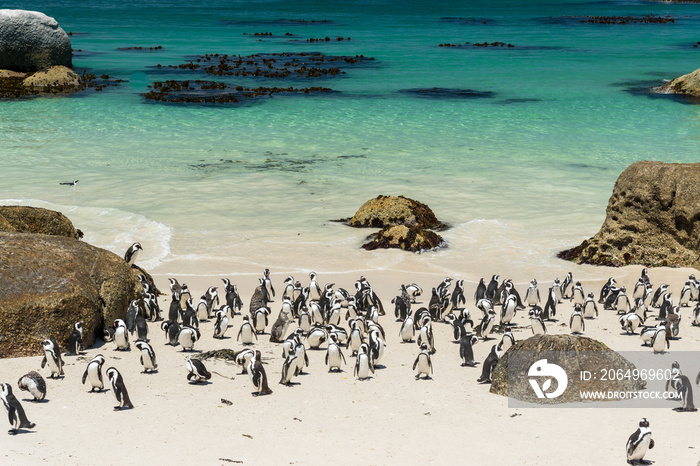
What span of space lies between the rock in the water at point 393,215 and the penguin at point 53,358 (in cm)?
981

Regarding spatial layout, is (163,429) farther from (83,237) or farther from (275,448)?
(83,237)

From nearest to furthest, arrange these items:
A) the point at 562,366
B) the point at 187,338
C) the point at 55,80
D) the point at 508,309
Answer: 1. the point at 562,366
2. the point at 187,338
3. the point at 508,309
4. the point at 55,80

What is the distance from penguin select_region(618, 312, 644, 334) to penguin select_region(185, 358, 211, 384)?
611 cm

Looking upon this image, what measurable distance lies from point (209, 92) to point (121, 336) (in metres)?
29.9

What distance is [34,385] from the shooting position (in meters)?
8.98

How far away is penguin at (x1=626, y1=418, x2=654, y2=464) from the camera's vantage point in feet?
25.1

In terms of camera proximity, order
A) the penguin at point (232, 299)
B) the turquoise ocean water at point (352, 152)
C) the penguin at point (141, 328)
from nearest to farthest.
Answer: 1. the penguin at point (141, 328)
2. the penguin at point (232, 299)
3. the turquoise ocean water at point (352, 152)

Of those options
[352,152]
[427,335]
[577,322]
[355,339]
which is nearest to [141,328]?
[355,339]

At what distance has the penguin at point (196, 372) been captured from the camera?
31.9 feet

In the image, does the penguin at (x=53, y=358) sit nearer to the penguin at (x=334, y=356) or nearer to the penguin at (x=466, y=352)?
the penguin at (x=334, y=356)

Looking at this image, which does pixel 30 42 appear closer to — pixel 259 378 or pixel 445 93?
pixel 445 93

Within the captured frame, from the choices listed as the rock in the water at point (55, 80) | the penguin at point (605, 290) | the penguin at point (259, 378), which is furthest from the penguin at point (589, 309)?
the rock in the water at point (55, 80)

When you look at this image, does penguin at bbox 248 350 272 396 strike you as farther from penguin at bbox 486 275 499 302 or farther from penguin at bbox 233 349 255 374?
penguin at bbox 486 275 499 302

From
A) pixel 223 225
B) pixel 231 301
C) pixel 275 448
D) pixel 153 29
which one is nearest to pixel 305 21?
pixel 153 29
